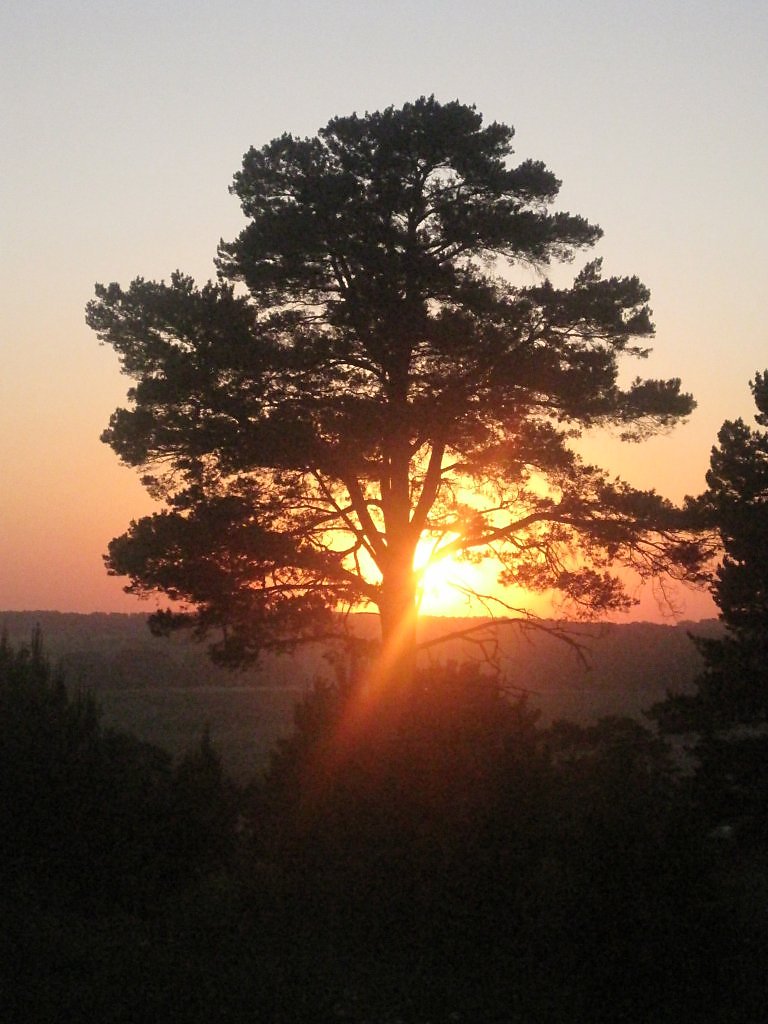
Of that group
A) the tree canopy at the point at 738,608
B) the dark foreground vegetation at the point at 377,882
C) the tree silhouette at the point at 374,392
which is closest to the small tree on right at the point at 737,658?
the tree canopy at the point at 738,608

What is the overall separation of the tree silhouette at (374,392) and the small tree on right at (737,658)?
174 inches

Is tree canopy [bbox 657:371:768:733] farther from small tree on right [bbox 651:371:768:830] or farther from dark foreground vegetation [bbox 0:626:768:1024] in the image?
dark foreground vegetation [bbox 0:626:768:1024]

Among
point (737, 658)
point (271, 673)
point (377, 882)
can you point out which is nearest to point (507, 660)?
point (737, 658)

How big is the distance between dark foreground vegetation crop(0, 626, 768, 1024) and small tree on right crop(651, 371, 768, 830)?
35.0 ft

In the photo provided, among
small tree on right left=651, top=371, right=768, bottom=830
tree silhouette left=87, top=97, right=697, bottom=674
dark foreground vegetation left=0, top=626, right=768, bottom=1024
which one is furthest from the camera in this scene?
small tree on right left=651, top=371, right=768, bottom=830

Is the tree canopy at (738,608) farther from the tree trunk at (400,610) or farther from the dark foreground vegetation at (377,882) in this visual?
the dark foreground vegetation at (377,882)

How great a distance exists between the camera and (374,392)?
20.5 metres

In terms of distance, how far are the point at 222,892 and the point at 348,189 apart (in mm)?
11773

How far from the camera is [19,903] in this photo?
1277 cm

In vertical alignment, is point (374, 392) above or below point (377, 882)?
above

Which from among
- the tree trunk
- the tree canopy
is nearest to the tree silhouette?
the tree trunk

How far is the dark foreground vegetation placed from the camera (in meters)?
9.96

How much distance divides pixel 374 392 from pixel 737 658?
10925 mm

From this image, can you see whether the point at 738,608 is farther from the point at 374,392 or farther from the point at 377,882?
the point at 377,882
